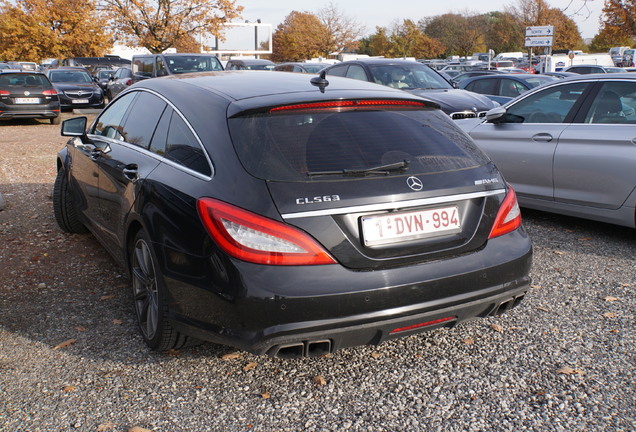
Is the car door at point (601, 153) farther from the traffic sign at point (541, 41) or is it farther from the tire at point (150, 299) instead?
the traffic sign at point (541, 41)

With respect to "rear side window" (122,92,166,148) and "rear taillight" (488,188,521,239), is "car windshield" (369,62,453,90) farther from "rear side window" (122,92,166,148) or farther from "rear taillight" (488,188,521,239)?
"rear taillight" (488,188,521,239)

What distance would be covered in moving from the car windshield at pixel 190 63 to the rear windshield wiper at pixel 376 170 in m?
16.1

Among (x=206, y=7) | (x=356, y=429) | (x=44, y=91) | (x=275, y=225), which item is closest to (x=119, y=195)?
(x=275, y=225)

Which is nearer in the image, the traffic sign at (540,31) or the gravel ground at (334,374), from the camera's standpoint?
the gravel ground at (334,374)

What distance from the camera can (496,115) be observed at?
6.70 m

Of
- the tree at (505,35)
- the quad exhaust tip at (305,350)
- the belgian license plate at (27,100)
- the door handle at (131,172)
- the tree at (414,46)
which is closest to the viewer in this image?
the quad exhaust tip at (305,350)

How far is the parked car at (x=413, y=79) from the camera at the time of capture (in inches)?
436

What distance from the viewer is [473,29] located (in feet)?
257

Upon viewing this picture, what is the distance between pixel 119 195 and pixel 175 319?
3.79 feet

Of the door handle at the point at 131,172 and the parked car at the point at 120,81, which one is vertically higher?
the parked car at the point at 120,81

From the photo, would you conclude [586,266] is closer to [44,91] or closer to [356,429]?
[356,429]

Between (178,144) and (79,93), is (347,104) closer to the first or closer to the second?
(178,144)

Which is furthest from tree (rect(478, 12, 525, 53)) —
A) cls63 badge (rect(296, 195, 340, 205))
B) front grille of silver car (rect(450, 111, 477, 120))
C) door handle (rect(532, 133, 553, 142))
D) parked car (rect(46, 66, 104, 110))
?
cls63 badge (rect(296, 195, 340, 205))

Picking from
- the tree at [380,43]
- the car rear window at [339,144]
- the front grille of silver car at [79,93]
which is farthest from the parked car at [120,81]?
the tree at [380,43]
